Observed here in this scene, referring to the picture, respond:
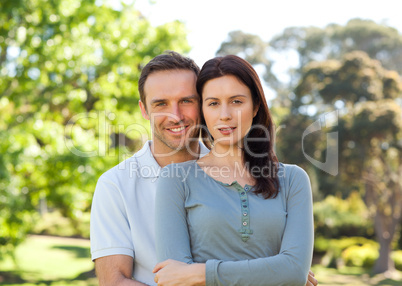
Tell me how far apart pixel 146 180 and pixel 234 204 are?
59 cm

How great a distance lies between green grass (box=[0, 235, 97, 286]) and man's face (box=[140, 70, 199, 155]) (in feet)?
31.0

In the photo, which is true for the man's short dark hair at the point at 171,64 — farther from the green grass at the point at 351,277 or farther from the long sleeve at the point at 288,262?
the green grass at the point at 351,277

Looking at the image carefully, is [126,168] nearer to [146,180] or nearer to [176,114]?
[146,180]

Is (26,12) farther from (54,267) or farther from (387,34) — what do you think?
(387,34)

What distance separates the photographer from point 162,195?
6.55 ft

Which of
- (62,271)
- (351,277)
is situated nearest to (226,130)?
(62,271)

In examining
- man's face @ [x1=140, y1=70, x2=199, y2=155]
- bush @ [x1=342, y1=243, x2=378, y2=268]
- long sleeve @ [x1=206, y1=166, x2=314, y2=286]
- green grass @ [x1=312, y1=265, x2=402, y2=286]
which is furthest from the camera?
bush @ [x1=342, y1=243, x2=378, y2=268]

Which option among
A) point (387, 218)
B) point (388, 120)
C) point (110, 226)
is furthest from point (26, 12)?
point (387, 218)

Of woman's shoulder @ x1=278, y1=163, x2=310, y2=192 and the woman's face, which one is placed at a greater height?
the woman's face

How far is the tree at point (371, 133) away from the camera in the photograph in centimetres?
1667

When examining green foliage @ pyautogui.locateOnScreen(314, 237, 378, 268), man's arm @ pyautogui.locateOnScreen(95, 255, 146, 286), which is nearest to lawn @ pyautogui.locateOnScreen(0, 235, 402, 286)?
green foliage @ pyautogui.locateOnScreen(314, 237, 378, 268)

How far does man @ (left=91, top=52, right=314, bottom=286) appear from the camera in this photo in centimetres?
216

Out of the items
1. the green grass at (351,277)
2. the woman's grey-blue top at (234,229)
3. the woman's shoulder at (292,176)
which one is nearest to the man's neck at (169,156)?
the woman's grey-blue top at (234,229)

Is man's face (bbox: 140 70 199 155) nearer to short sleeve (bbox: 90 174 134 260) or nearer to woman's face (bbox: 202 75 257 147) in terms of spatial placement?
woman's face (bbox: 202 75 257 147)
